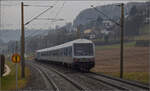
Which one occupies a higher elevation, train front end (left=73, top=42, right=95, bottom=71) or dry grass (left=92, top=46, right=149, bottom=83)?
train front end (left=73, top=42, right=95, bottom=71)

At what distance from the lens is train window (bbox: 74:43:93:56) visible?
33.8 metres

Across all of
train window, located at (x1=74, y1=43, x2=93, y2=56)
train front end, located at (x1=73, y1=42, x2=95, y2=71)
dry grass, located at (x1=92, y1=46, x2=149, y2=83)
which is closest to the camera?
dry grass, located at (x1=92, y1=46, x2=149, y2=83)

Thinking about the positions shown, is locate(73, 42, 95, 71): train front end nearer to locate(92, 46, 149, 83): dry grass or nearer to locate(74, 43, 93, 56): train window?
locate(74, 43, 93, 56): train window

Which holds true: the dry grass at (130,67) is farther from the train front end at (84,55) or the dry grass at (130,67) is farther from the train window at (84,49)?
the train window at (84,49)

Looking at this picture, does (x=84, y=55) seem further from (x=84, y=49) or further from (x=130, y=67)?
(x=130, y=67)

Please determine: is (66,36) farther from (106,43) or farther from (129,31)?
(129,31)

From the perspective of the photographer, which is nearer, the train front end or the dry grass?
the dry grass

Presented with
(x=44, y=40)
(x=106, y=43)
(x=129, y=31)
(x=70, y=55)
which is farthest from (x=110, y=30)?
(x=70, y=55)

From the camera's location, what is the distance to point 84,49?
34000 mm

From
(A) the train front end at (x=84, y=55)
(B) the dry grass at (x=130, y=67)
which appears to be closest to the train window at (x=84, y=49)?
(A) the train front end at (x=84, y=55)

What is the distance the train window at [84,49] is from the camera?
1332 inches

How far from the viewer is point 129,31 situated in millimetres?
121750

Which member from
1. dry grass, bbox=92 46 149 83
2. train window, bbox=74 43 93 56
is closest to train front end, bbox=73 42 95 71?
train window, bbox=74 43 93 56

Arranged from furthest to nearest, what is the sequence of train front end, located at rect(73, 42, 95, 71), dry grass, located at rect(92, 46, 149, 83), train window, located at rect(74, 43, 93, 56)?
train window, located at rect(74, 43, 93, 56) → train front end, located at rect(73, 42, 95, 71) → dry grass, located at rect(92, 46, 149, 83)
